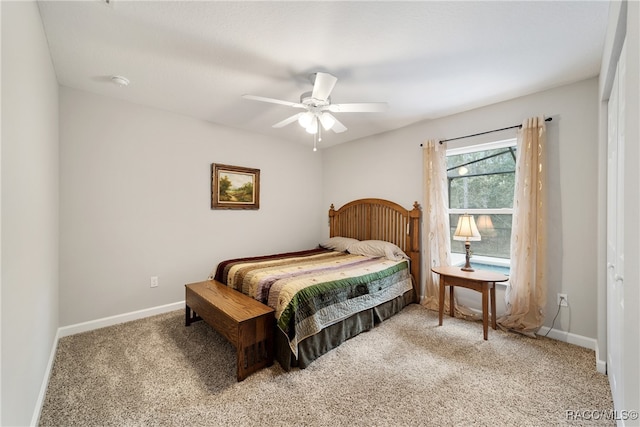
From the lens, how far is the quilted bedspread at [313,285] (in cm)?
209

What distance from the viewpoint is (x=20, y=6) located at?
127cm

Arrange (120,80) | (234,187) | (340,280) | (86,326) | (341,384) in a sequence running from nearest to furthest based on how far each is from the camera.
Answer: (341,384) < (120,80) < (340,280) < (86,326) < (234,187)

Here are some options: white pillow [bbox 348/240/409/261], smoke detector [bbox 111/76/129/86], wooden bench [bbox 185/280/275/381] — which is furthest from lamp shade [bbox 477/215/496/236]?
smoke detector [bbox 111/76/129/86]

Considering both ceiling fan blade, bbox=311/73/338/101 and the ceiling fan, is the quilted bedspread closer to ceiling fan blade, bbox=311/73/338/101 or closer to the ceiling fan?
the ceiling fan

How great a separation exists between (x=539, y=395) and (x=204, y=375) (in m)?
2.29

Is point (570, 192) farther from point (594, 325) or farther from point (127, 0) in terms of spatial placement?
point (127, 0)

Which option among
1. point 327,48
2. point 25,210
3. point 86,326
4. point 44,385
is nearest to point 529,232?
point 327,48

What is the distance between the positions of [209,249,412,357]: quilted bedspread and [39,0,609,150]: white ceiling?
1.78m

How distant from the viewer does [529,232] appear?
2576mm

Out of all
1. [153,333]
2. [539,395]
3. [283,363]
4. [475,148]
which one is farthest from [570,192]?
[153,333]

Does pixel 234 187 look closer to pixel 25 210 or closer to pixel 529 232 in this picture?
pixel 25 210

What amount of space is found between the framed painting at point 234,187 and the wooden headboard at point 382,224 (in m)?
1.40

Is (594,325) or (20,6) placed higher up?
(20,6)

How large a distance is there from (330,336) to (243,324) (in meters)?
0.81
